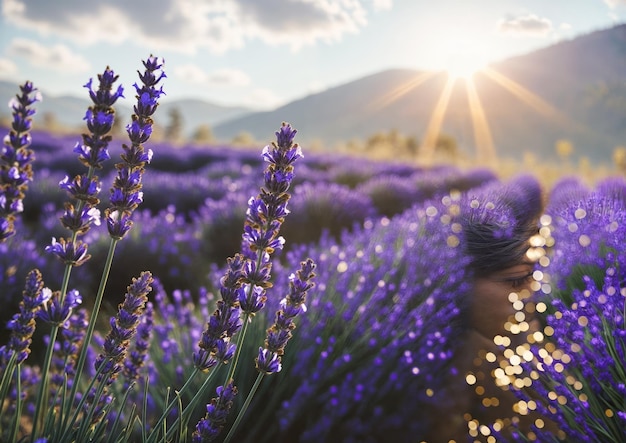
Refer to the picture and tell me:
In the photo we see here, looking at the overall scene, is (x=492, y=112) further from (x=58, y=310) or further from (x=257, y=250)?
(x=58, y=310)

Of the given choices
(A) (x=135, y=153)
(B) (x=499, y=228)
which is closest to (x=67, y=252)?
(A) (x=135, y=153)

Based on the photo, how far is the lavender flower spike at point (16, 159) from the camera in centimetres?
97

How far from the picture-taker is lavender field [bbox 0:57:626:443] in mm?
985

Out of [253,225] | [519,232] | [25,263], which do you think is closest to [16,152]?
[253,225]

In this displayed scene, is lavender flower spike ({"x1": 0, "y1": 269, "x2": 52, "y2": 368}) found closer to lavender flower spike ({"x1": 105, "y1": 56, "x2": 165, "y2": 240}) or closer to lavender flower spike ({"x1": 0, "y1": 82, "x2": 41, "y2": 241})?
lavender flower spike ({"x1": 0, "y1": 82, "x2": 41, "y2": 241})

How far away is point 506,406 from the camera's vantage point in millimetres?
2275

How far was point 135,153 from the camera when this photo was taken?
3.18ft

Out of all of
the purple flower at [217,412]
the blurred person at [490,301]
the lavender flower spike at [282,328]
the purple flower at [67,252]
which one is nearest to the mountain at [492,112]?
the blurred person at [490,301]

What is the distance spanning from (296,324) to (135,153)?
1.38 m

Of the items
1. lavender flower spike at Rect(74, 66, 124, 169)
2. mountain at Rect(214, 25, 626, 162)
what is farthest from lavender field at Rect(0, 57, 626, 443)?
mountain at Rect(214, 25, 626, 162)

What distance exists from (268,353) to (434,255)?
2.00 metres

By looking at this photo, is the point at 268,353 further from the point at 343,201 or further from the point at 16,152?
the point at 343,201

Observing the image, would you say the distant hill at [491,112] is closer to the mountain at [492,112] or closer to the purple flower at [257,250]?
the mountain at [492,112]

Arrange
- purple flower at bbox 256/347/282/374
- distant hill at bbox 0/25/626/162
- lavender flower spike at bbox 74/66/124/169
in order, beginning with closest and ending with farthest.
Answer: lavender flower spike at bbox 74/66/124/169
purple flower at bbox 256/347/282/374
distant hill at bbox 0/25/626/162
